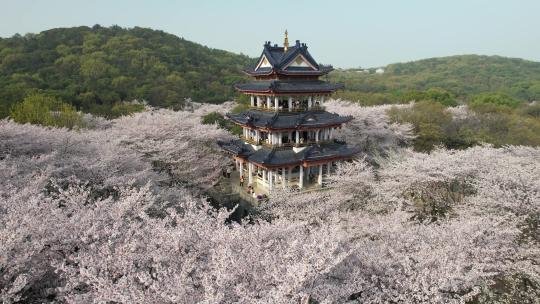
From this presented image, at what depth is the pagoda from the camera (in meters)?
25.0

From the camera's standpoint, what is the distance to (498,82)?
115 metres

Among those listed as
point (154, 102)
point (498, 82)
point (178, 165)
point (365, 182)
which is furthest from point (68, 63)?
point (498, 82)

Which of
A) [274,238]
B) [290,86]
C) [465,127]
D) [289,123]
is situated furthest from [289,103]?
[465,127]

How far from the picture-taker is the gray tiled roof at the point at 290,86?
24.7 meters

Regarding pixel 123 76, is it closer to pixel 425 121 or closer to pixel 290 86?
pixel 290 86

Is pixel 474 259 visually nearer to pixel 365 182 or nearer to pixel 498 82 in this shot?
pixel 365 182

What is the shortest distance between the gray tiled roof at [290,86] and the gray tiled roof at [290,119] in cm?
192

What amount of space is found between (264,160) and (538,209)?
15554mm

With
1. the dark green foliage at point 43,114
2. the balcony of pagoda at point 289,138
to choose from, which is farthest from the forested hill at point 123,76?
the balcony of pagoda at point 289,138

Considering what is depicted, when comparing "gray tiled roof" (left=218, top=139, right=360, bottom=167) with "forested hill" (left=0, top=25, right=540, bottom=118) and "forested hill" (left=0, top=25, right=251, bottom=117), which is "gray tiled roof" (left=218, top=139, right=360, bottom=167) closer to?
"forested hill" (left=0, top=25, right=540, bottom=118)

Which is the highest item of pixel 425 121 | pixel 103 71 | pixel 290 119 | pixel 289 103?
pixel 103 71

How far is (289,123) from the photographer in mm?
25312

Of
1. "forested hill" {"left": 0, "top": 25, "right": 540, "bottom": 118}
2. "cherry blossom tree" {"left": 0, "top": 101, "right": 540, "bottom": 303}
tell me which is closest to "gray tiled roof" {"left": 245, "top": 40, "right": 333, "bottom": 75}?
"cherry blossom tree" {"left": 0, "top": 101, "right": 540, "bottom": 303}

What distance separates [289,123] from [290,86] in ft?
9.08
